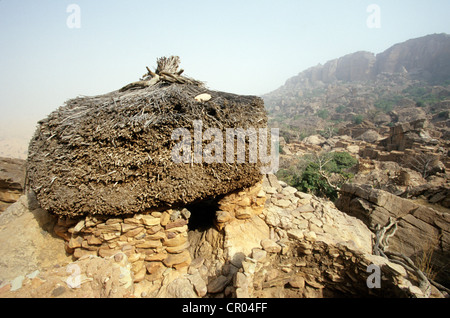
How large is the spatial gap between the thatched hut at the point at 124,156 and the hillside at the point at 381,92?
28703 millimetres

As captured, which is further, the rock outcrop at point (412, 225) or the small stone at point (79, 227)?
the rock outcrop at point (412, 225)

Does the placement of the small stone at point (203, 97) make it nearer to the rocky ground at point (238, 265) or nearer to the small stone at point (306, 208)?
the rocky ground at point (238, 265)

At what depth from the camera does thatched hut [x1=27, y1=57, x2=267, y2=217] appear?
272 cm

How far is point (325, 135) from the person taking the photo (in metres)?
30.4

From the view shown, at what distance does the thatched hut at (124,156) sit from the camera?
8.92 feet

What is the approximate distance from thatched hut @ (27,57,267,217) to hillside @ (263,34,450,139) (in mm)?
28703

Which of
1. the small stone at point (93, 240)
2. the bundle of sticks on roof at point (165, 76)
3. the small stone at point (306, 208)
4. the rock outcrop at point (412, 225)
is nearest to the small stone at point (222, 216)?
the small stone at point (306, 208)

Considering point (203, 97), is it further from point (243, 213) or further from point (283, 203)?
point (283, 203)

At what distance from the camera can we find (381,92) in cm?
5638

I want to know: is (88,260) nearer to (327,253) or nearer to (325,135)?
(327,253)

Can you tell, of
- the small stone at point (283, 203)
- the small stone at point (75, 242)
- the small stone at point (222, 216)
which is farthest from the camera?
the small stone at point (283, 203)

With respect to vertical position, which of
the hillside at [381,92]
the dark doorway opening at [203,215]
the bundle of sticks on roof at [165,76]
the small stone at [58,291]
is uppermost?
the hillside at [381,92]
